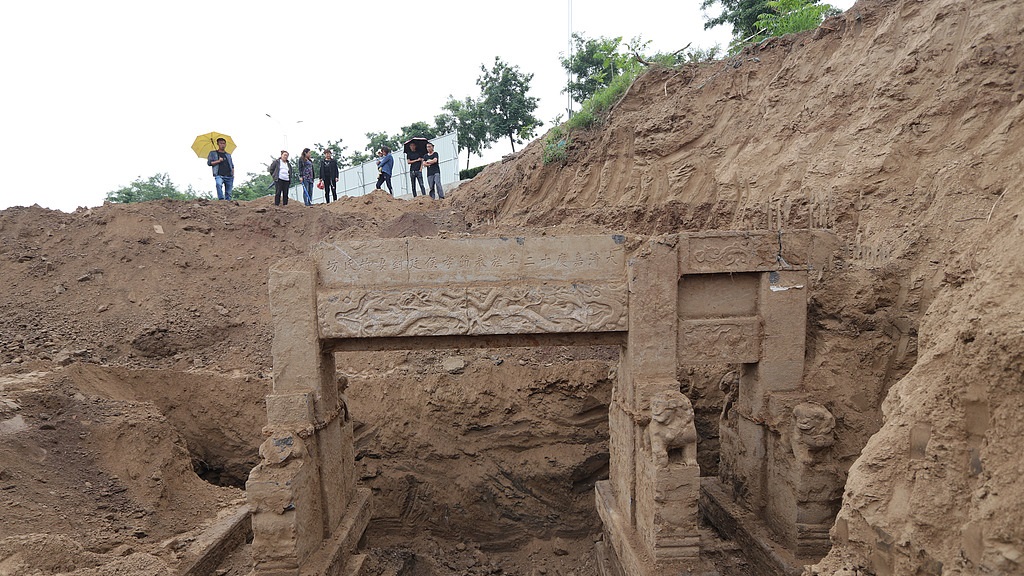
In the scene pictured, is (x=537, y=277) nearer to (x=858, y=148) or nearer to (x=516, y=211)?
(x=858, y=148)

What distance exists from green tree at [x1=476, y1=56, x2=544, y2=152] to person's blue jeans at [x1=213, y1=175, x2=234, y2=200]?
1426 cm

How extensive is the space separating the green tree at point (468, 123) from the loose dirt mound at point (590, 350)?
46.6ft

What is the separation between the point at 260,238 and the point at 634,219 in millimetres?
8173

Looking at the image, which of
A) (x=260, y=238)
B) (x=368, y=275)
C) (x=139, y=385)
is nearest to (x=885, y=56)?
(x=368, y=275)

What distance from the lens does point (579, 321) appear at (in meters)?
4.21

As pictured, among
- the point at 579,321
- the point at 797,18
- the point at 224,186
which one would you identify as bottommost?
the point at 579,321

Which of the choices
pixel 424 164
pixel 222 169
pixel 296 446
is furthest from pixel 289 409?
pixel 424 164

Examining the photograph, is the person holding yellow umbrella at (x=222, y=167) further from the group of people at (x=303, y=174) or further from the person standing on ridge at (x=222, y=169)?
the group of people at (x=303, y=174)

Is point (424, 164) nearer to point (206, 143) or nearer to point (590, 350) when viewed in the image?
point (206, 143)

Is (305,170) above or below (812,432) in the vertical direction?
above

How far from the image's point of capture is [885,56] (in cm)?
612

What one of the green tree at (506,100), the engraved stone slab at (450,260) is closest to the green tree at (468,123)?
the green tree at (506,100)

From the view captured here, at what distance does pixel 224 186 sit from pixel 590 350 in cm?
1016

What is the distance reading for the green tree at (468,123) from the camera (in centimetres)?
2445
